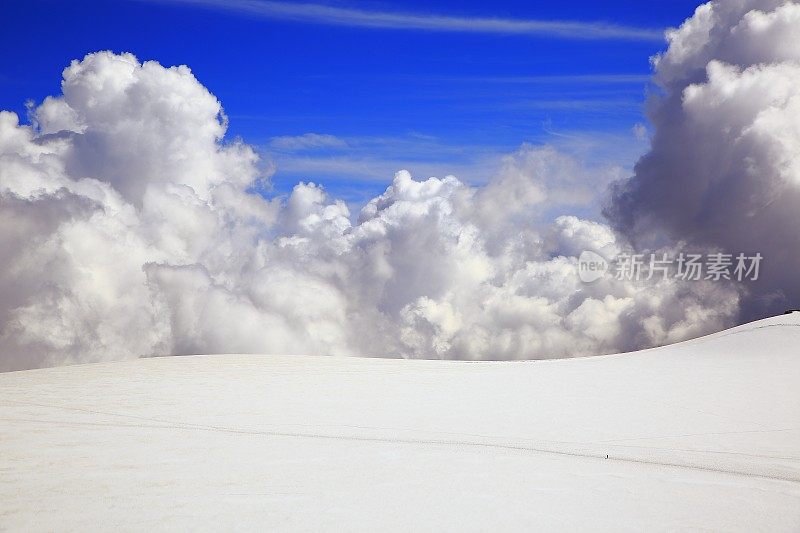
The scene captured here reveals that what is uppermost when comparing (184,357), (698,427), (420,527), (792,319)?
(792,319)

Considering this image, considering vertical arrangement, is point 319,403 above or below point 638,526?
above

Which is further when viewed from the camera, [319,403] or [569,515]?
[319,403]

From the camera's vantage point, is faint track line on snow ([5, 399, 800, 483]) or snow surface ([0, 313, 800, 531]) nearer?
snow surface ([0, 313, 800, 531])

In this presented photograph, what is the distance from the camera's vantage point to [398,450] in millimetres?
11398

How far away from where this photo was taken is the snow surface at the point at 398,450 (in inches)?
323

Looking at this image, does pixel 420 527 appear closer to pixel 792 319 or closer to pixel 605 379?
pixel 605 379

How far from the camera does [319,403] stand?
16375 millimetres

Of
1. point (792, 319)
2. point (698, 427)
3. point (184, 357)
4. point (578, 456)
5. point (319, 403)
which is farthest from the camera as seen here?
point (792, 319)

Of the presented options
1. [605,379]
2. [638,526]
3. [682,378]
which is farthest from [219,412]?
[682,378]

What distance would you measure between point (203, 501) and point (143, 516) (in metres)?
0.76

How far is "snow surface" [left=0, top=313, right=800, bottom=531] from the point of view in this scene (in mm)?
8203

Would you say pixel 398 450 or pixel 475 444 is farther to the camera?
pixel 475 444

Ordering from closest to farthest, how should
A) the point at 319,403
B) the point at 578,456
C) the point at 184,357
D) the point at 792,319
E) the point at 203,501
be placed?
the point at 203,501 → the point at 578,456 → the point at 319,403 → the point at 184,357 → the point at 792,319

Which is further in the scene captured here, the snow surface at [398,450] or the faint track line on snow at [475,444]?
the faint track line on snow at [475,444]
